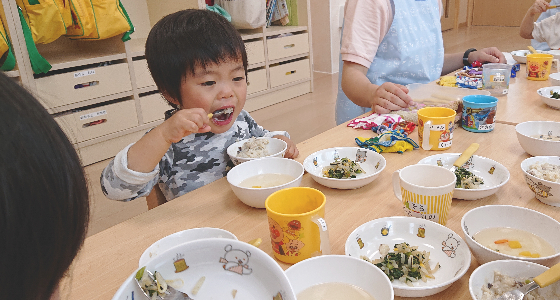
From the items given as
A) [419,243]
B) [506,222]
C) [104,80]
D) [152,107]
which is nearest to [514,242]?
[506,222]

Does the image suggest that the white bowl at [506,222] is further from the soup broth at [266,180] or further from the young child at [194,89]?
the young child at [194,89]

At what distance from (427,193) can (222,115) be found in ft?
2.22

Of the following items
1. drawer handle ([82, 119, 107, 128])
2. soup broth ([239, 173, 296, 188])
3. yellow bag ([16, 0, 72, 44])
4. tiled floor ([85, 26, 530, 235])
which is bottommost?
tiled floor ([85, 26, 530, 235])

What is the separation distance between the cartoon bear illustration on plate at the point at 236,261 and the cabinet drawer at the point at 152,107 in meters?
2.74

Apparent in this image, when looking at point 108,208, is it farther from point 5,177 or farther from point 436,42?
point 5,177

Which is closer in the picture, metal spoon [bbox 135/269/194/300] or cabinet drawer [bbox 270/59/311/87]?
metal spoon [bbox 135/269/194/300]

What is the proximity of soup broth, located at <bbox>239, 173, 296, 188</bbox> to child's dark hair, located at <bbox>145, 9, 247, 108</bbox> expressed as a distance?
366mm

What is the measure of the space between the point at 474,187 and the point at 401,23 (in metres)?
1.04

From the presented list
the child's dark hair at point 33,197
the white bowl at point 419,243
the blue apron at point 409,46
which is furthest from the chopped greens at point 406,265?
the blue apron at point 409,46

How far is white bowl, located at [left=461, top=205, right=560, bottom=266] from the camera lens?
26.1 inches

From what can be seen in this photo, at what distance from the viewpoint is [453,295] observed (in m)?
0.61

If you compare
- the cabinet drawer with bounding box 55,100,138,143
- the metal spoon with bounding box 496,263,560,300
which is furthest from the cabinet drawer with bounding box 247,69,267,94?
the metal spoon with bounding box 496,263,560,300

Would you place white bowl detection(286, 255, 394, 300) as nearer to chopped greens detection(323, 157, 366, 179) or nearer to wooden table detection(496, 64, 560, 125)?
chopped greens detection(323, 157, 366, 179)

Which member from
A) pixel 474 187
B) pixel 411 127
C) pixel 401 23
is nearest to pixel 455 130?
pixel 411 127
